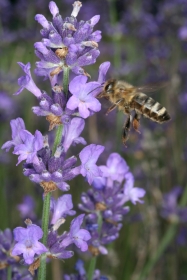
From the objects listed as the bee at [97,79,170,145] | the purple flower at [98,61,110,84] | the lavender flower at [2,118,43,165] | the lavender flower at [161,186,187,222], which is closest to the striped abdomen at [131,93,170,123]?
the bee at [97,79,170,145]

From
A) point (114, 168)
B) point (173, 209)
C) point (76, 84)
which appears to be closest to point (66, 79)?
point (76, 84)

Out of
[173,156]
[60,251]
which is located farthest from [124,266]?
[60,251]

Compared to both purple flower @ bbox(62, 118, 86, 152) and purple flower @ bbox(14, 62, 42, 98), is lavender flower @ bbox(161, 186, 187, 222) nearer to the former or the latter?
purple flower @ bbox(62, 118, 86, 152)

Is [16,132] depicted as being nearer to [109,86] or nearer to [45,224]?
[45,224]

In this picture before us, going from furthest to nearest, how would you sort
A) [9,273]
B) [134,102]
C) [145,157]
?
[145,157], [134,102], [9,273]

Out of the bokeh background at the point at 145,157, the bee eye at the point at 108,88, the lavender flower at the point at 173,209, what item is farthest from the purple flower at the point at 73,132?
the lavender flower at the point at 173,209

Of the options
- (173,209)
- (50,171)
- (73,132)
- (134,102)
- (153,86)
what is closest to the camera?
(50,171)
